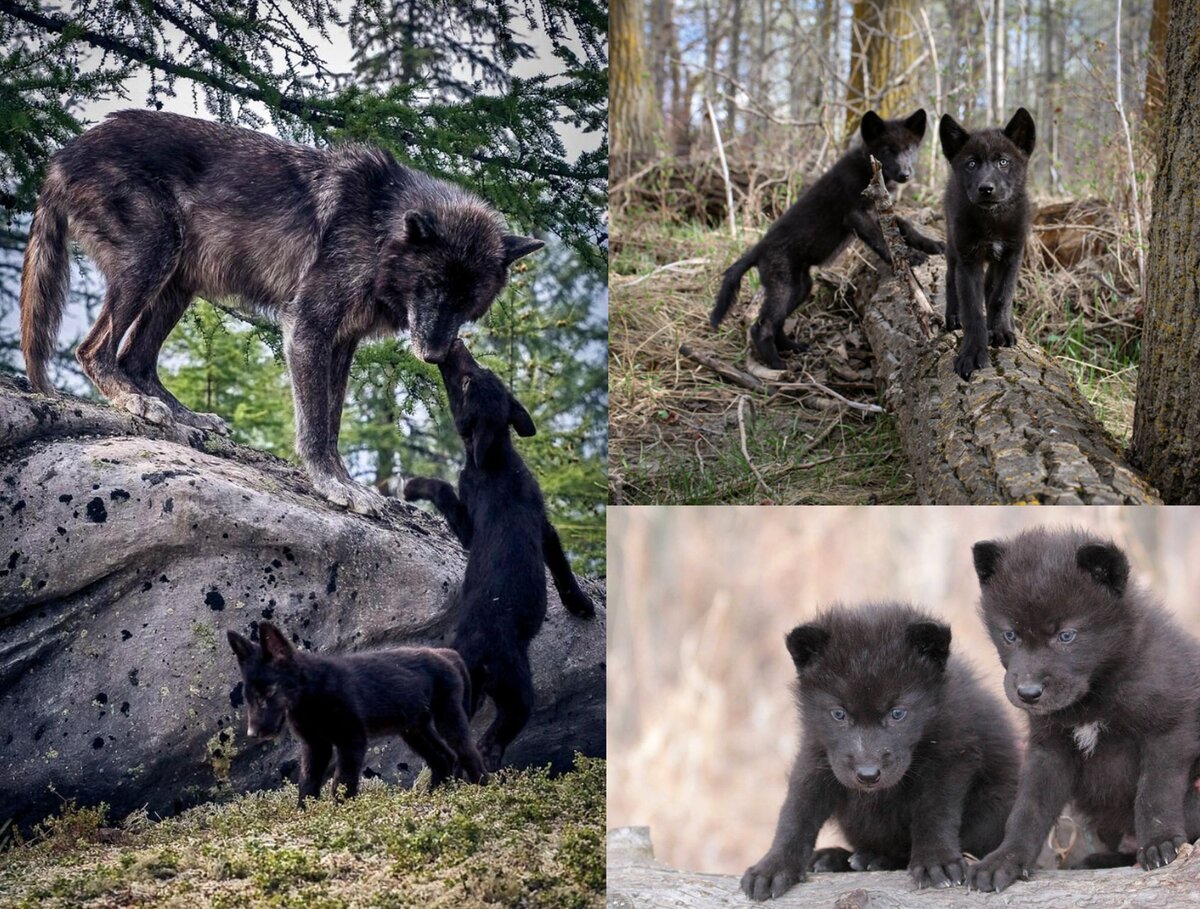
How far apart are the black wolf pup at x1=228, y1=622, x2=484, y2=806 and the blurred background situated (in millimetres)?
694

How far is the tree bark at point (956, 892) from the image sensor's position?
2.58m

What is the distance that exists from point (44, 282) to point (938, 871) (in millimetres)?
3061

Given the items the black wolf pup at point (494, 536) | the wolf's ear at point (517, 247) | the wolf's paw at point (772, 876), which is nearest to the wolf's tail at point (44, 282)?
the black wolf pup at point (494, 536)

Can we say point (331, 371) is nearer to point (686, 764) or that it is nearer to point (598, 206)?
point (598, 206)

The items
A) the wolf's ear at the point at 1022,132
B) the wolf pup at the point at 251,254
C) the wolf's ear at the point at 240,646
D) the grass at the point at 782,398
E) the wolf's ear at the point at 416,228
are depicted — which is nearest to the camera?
the wolf's ear at the point at 240,646

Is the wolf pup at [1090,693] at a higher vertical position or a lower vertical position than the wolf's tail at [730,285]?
lower

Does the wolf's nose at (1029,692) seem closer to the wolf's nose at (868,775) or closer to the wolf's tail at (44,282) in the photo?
the wolf's nose at (868,775)

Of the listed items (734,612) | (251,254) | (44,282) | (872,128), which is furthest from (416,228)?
(872,128)

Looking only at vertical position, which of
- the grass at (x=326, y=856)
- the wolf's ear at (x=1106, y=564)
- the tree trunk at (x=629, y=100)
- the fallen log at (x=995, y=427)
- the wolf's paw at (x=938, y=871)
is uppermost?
the tree trunk at (x=629, y=100)

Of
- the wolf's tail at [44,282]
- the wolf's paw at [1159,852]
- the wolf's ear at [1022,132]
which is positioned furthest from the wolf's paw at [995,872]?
the wolf's tail at [44,282]

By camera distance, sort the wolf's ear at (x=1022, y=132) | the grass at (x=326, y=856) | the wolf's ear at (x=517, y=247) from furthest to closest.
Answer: the wolf's ear at (x=1022, y=132) < the wolf's ear at (x=517, y=247) < the grass at (x=326, y=856)

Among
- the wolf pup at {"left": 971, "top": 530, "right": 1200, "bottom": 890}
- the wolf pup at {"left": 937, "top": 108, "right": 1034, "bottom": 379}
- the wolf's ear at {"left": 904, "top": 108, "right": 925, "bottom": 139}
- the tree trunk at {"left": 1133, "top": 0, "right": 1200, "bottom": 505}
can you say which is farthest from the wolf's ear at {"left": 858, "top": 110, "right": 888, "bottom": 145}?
the wolf pup at {"left": 971, "top": 530, "right": 1200, "bottom": 890}

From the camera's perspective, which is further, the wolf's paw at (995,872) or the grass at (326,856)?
the grass at (326,856)

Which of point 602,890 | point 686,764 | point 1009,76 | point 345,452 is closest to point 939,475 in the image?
point 686,764
